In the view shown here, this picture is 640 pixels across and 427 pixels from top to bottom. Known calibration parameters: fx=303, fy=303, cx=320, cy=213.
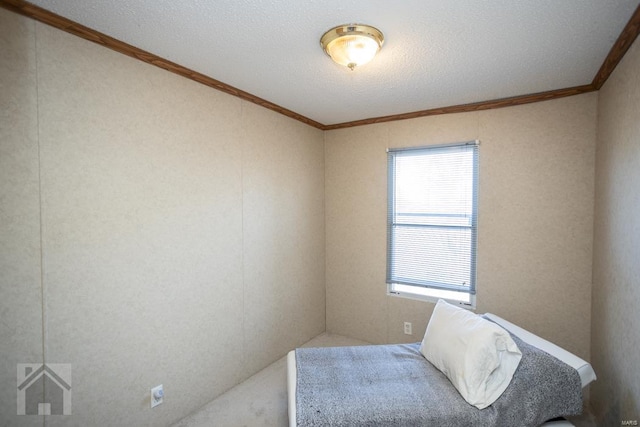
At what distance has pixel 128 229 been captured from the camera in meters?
1.89

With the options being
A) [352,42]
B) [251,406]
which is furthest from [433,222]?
[251,406]

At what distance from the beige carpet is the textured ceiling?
252 centimetres

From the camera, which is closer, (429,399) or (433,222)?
(429,399)

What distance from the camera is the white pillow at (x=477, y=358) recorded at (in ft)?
5.70

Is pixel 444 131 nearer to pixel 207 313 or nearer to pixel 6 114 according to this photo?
pixel 207 313

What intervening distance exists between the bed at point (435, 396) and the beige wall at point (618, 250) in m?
0.23

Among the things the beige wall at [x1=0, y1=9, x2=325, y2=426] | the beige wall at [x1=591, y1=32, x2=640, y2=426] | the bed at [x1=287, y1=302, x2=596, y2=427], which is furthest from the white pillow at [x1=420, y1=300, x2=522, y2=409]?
the beige wall at [x1=0, y1=9, x2=325, y2=426]

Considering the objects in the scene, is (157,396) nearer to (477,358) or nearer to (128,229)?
(128,229)

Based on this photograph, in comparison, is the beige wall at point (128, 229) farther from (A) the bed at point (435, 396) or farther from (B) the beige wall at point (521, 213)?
(B) the beige wall at point (521, 213)

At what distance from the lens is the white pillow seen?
1737 mm

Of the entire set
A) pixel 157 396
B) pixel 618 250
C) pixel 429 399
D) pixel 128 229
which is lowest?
pixel 157 396

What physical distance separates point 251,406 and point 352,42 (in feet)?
8.65

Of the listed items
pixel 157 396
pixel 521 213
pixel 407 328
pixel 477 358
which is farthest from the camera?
pixel 407 328

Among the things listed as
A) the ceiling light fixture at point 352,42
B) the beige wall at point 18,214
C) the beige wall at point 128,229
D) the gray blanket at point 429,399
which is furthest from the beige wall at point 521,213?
the beige wall at point 18,214
